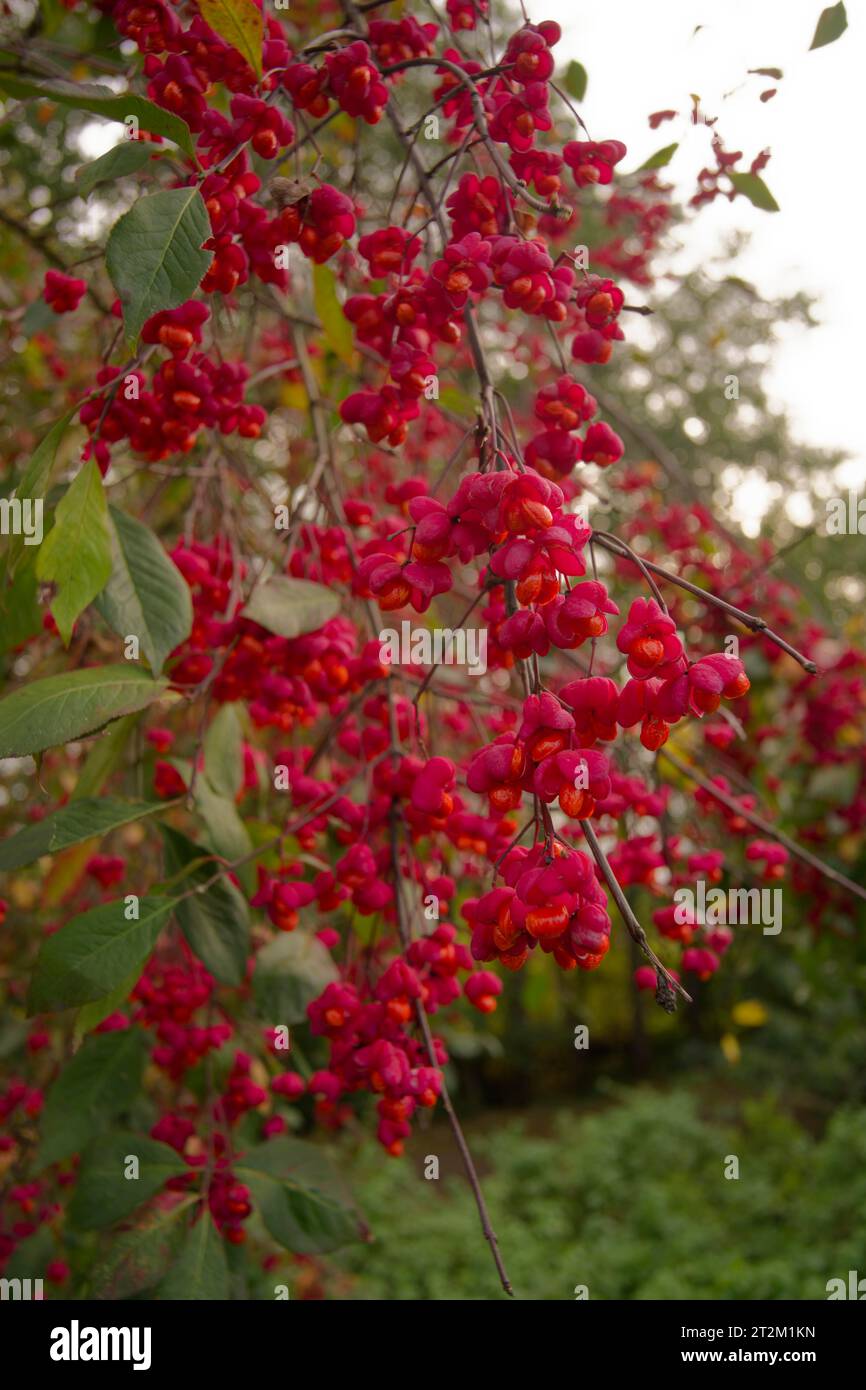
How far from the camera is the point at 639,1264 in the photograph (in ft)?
13.7

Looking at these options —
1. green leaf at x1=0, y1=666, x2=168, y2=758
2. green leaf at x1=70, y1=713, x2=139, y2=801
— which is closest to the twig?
green leaf at x1=0, y1=666, x2=168, y2=758

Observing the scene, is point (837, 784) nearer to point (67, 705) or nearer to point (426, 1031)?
point (426, 1031)

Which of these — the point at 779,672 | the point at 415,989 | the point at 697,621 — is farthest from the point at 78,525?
the point at 779,672

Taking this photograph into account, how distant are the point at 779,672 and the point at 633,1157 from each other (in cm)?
354

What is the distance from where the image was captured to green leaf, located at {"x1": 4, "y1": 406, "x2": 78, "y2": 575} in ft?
3.48

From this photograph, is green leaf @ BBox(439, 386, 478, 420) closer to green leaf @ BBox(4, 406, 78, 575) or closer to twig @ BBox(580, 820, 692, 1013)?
green leaf @ BBox(4, 406, 78, 575)

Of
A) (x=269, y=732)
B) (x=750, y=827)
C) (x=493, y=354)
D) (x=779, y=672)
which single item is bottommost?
(x=750, y=827)

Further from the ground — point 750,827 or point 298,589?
point 298,589

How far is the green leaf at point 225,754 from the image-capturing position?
4.56 feet

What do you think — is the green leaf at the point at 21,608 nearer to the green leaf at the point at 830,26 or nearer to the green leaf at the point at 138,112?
the green leaf at the point at 138,112

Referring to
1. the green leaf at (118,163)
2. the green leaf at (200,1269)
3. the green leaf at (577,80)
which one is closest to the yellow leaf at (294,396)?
the green leaf at (577,80)

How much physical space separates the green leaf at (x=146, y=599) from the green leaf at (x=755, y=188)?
1.03 metres

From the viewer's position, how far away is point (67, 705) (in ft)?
3.42

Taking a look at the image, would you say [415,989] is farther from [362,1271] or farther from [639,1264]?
[362,1271]
